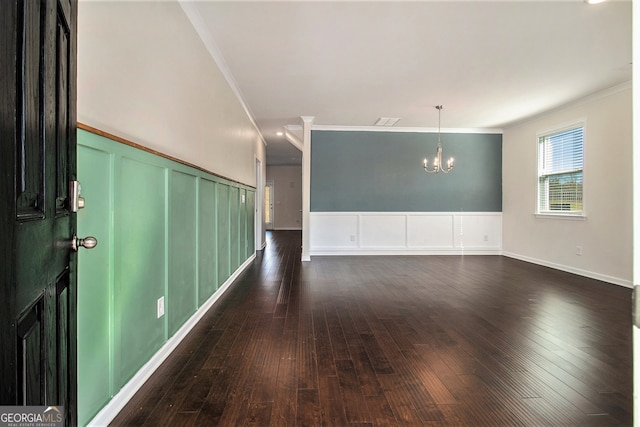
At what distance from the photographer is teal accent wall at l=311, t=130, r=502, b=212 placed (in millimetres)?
6090

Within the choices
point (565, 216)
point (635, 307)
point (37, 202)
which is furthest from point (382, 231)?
point (37, 202)

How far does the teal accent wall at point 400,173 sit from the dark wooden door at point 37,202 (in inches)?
208

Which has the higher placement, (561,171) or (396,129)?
(396,129)

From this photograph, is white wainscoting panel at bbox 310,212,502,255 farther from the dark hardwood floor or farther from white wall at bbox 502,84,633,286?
the dark hardwood floor

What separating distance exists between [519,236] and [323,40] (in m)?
5.22

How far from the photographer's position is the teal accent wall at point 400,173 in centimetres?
609

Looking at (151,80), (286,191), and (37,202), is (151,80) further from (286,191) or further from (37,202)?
(286,191)

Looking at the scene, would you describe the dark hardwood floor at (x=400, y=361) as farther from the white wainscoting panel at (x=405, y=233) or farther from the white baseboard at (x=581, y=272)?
the white wainscoting panel at (x=405, y=233)

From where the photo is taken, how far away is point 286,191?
12.0 meters

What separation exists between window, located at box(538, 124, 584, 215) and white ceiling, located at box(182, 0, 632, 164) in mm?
588

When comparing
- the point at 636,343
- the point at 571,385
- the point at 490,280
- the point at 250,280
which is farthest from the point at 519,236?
the point at 636,343

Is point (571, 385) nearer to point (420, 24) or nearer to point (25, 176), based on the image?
point (25, 176)

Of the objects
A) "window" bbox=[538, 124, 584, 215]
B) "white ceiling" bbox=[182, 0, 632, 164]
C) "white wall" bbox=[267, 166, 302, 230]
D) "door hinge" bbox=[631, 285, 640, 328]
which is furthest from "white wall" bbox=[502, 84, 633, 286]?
"white wall" bbox=[267, 166, 302, 230]

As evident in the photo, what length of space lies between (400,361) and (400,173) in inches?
187
